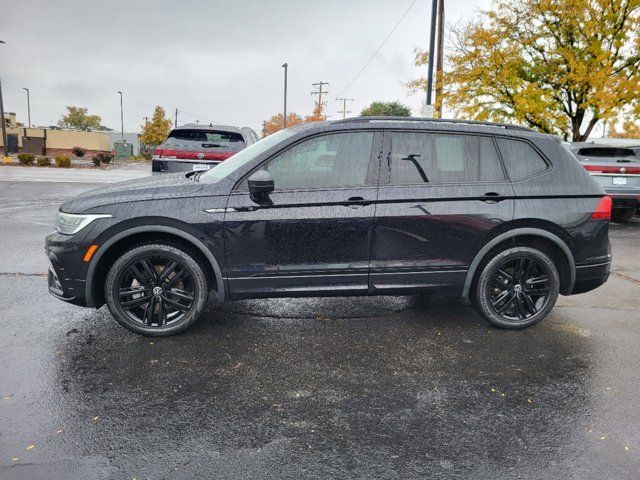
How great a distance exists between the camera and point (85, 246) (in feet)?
12.8

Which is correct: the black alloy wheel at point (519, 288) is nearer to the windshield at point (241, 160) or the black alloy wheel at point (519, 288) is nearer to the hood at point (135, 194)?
the windshield at point (241, 160)

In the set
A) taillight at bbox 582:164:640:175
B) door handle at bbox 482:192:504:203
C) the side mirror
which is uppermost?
taillight at bbox 582:164:640:175

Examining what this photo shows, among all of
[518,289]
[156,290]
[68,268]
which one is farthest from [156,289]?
[518,289]

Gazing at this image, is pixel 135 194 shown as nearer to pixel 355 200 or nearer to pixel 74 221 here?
pixel 74 221

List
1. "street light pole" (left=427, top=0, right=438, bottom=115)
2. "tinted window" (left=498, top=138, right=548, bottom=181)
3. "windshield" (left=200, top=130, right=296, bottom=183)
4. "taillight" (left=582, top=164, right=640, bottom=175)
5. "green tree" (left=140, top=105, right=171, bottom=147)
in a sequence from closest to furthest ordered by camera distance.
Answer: "windshield" (left=200, top=130, right=296, bottom=183), "tinted window" (left=498, top=138, right=548, bottom=181), "taillight" (left=582, top=164, right=640, bottom=175), "street light pole" (left=427, top=0, right=438, bottom=115), "green tree" (left=140, top=105, right=171, bottom=147)

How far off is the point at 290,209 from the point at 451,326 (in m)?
1.93

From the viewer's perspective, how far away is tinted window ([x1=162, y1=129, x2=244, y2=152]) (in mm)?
9320

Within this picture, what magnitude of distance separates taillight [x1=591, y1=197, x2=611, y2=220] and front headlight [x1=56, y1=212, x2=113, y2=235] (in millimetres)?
4277

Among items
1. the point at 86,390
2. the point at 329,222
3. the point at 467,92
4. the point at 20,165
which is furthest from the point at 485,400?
the point at 20,165

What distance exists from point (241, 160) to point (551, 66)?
17.4m

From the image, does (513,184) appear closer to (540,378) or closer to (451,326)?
(451,326)

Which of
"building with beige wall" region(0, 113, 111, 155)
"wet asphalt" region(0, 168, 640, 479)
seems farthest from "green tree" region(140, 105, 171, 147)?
"wet asphalt" region(0, 168, 640, 479)

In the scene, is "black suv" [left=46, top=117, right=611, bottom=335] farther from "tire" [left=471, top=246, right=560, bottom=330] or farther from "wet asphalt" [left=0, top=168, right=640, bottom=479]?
"wet asphalt" [left=0, top=168, right=640, bottom=479]

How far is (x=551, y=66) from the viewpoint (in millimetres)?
17922
